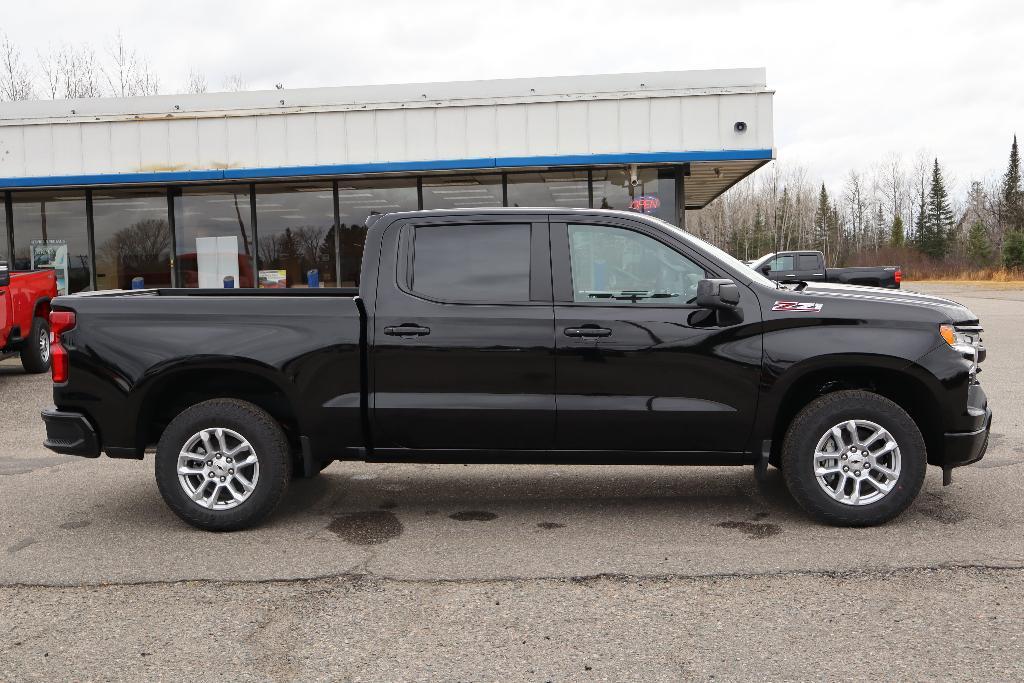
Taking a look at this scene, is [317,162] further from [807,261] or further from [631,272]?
[807,261]

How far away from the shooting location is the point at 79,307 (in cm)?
548

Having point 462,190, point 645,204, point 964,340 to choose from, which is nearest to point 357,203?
point 462,190

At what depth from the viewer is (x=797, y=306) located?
17.2ft

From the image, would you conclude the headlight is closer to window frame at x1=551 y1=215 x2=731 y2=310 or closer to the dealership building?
window frame at x1=551 y1=215 x2=731 y2=310

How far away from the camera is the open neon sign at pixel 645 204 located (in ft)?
58.2

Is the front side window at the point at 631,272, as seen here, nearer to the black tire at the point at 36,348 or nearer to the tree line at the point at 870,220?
the black tire at the point at 36,348

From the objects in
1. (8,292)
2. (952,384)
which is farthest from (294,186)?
(952,384)

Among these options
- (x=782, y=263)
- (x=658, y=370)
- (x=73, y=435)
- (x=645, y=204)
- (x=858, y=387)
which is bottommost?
(x=73, y=435)

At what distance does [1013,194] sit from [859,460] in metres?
88.8

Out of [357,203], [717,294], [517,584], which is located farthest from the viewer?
[357,203]

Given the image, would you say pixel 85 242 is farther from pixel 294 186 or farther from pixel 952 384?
pixel 952 384

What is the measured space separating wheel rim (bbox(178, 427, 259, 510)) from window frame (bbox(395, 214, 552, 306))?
1.32 metres

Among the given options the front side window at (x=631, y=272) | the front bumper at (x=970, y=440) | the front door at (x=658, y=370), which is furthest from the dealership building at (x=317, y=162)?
the front bumper at (x=970, y=440)

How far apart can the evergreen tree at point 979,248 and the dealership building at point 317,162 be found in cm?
5415
